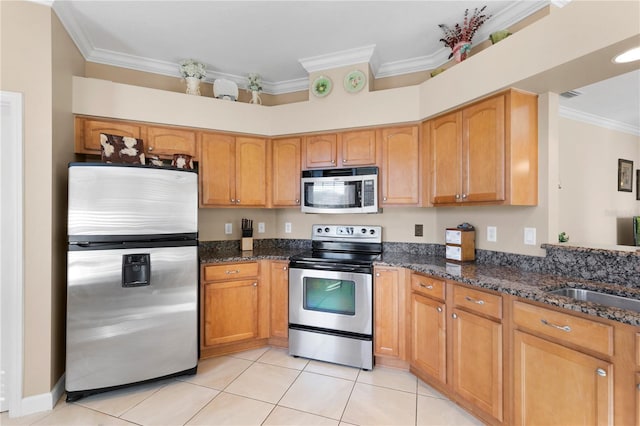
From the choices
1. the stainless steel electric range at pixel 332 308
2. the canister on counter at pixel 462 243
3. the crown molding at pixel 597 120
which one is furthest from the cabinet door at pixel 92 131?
the crown molding at pixel 597 120

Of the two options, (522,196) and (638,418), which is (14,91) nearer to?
(522,196)

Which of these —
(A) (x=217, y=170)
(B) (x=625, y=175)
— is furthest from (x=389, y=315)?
(B) (x=625, y=175)

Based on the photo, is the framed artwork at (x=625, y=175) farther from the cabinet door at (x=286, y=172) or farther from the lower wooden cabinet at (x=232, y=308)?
the lower wooden cabinet at (x=232, y=308)

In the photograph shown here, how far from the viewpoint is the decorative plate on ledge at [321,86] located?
2799mm

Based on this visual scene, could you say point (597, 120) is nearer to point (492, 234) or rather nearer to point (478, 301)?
point (492, 234)

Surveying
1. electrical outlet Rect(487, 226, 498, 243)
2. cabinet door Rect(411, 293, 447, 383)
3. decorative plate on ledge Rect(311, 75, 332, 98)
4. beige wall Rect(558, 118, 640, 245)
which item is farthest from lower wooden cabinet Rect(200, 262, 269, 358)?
beige wall Rect(558, 118, 640, 245)

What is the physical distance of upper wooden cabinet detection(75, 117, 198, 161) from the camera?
7.91 ft

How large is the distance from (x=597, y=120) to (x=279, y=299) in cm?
466

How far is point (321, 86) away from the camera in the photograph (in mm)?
2824

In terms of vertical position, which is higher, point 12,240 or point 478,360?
point 12,240

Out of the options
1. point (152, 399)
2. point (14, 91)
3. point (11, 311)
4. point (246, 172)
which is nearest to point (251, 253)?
point (246, 172)

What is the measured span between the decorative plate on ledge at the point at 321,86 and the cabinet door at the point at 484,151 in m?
1.28

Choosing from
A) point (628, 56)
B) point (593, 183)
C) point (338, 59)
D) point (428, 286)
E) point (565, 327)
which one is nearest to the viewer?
point (565, 327)

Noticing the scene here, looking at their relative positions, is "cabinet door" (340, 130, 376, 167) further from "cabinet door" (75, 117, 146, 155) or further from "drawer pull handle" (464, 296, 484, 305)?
"cabinet door" (75, 117, 146, 155)
